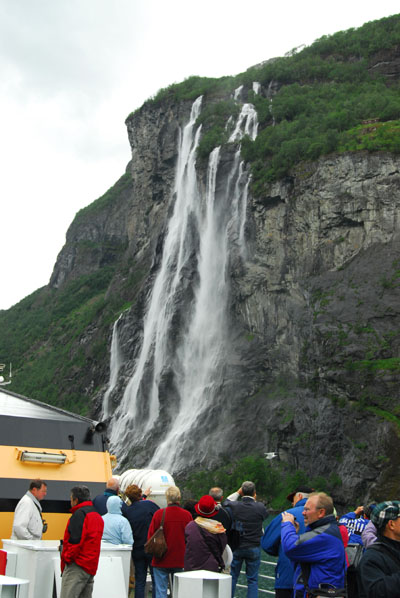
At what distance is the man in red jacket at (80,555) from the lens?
7141 mm

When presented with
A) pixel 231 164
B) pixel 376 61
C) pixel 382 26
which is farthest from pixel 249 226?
pixel 382 26

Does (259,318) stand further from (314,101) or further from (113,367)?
(314,101)

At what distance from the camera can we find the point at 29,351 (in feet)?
322

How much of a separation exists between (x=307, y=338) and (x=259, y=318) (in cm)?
589

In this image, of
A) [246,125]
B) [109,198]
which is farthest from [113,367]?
[109,198]

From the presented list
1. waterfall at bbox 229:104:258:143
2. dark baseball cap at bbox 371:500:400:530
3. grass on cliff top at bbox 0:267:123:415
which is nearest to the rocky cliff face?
waterfall at bbox 229:104:258:143

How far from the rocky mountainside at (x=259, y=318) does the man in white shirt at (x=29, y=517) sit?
25786 millimetres

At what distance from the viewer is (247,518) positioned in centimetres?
984

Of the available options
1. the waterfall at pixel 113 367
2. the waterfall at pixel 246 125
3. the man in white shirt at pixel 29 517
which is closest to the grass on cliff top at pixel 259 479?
the waterfall at pixel 113 367

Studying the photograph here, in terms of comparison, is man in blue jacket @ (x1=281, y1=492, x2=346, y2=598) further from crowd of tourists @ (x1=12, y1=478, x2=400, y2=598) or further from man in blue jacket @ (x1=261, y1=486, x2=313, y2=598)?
man in blue jacket @ (x1=261, y1=486, x2=313, y2=598)

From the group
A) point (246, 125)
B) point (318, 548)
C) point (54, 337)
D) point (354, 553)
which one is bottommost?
point (354, 553)

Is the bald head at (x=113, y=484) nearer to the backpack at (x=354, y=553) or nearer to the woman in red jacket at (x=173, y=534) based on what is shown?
the woman in red jacket at (x=173, y=534)

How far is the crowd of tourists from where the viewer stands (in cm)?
557

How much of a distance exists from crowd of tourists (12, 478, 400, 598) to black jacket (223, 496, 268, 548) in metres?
0.01
